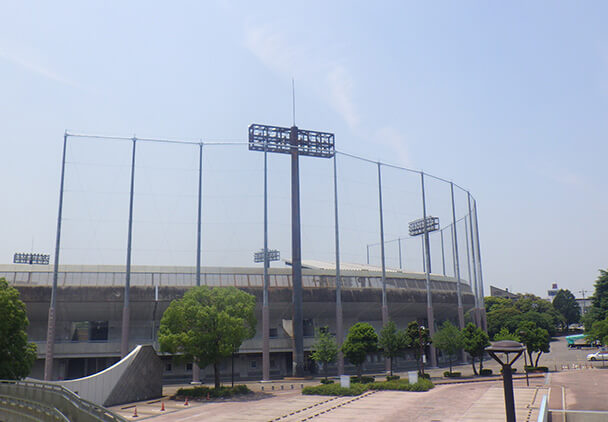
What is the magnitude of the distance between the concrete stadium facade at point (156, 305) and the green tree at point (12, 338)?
1318 cm

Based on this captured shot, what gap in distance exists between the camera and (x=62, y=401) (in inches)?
855

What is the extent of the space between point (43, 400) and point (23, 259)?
86665 mm

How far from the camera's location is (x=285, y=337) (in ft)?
197

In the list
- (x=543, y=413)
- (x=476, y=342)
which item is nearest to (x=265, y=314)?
(x=476, y=342)

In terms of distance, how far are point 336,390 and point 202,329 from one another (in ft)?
40.7

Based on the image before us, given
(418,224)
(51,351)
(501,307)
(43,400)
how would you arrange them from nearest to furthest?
1. (43,400)
2. (51,351)
3. (418,224)
4. (501,307)

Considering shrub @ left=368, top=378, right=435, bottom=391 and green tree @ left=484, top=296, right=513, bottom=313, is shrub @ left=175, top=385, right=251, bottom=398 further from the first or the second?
green tree @ left=484, top=296, right=513, bottom=313

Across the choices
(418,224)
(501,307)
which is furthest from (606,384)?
(501,307)

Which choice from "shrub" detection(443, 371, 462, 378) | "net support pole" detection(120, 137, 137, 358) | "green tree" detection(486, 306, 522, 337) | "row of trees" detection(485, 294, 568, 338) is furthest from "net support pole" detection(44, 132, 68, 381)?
"green tree" detection(486, 306, 522, 337)

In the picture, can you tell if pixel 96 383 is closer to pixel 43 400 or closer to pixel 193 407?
pixel 193 407

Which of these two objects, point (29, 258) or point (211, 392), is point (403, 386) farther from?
point (29, 258)

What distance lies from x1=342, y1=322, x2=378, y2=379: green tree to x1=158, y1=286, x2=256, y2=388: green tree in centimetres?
1140

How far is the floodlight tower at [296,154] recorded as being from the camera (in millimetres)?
55250

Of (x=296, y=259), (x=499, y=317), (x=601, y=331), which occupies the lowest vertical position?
(x=601, y=331)
